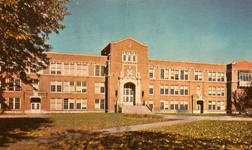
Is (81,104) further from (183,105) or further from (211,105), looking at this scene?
(211,105)

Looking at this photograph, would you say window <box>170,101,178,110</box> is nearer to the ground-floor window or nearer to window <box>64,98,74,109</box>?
the ground-floor window

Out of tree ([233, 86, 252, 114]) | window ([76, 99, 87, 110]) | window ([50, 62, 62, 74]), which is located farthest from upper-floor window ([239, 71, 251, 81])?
window ([50, 62, 62, 74])

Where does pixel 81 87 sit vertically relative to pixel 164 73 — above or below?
below

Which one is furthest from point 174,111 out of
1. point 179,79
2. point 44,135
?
point 44,135

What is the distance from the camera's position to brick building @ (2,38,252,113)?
40062 millimetres

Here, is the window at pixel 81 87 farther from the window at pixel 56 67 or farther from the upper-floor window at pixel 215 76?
the upper-floor window at pixel 215 76

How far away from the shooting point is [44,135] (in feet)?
41.6

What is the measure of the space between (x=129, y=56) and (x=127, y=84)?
506cm

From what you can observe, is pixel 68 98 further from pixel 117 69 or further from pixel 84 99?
pixel 117 69

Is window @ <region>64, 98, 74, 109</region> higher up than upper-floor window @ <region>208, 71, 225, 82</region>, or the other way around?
upper-floor window @ <region>208, 71, 225, 82</region>

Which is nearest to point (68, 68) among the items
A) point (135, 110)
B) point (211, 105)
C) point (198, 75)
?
point (135, 110)

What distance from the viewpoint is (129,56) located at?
43.8m

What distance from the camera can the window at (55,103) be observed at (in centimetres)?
4000

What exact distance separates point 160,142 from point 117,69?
3292 cm
